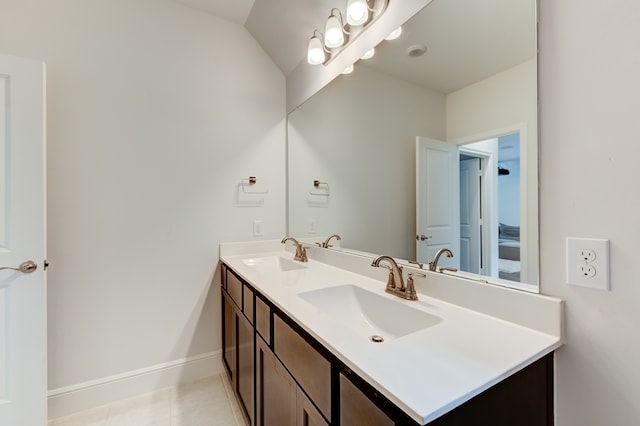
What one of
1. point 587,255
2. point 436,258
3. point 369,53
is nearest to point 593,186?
point 587,255

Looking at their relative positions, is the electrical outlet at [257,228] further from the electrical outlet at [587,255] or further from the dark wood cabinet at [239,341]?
the electrical outlet at [587,255]

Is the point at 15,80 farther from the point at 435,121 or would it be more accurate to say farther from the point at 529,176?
the point at 529,176

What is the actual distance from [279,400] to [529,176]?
1.14 metres

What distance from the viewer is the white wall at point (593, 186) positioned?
26.6 inches

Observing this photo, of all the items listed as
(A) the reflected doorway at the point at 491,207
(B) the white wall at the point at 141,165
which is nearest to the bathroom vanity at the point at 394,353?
(A) the reflected doorway at the point at 491,207

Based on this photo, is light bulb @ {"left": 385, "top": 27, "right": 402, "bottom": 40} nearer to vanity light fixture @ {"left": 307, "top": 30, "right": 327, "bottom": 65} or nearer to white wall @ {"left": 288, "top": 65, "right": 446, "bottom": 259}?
white wall @ {"left": 288, "top": 65, "right": 446, "bottom": 259}

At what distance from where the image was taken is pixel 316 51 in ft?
5.71

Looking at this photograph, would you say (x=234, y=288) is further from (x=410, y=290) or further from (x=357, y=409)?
(x=357, y=409)

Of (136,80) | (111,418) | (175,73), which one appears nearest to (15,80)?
(136,80)

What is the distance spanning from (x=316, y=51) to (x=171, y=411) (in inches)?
92.6

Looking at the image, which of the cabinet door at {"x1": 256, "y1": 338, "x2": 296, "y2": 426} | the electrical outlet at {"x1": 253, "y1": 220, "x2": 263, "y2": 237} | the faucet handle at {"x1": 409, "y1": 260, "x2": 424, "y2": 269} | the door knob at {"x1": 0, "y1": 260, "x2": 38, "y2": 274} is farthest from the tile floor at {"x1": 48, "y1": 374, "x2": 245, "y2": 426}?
the faucet handle at {"x1": 409, "y1": 260, "x2": 424, "y2": 269}

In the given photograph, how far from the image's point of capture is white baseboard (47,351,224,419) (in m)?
1.64

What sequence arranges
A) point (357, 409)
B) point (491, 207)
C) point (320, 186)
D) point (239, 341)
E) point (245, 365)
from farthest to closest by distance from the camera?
point (320, 186)
point (239, 341)
point (245, 365)
point (491, 207)
point (357, 409)

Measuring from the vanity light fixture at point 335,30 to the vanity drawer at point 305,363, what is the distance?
1.50m
